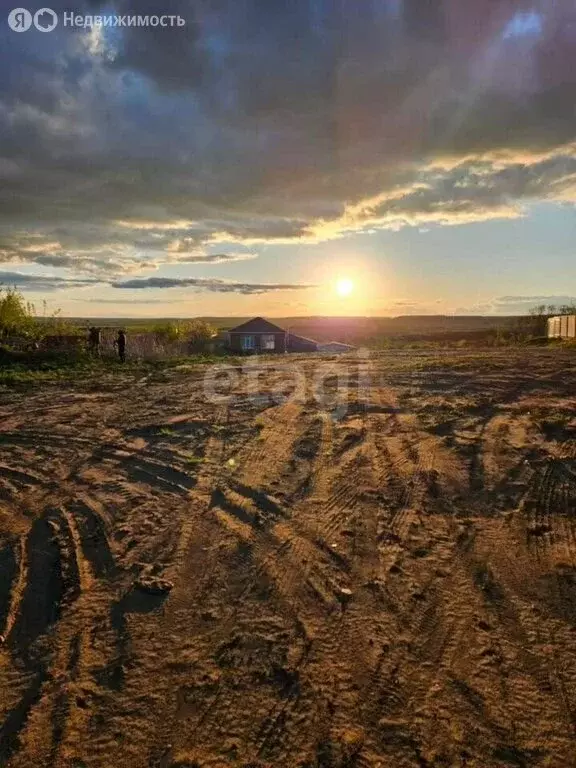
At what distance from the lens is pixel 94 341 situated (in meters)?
20.7

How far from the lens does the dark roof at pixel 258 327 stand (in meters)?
51.8

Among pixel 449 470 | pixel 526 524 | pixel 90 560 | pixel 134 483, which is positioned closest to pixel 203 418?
pixel 134 483

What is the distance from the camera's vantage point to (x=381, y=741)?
7.93 ft

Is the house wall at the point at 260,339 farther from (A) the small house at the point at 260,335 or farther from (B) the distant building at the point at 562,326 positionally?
(B) the distant building at the point at 562,326

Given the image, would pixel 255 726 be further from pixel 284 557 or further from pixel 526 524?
pixel 526 524

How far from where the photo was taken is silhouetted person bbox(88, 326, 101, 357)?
20500mm

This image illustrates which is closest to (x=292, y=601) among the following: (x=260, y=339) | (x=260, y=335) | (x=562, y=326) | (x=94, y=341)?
(x=94, y=341)

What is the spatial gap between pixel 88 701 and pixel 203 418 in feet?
19.9

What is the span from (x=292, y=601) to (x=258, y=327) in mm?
49320

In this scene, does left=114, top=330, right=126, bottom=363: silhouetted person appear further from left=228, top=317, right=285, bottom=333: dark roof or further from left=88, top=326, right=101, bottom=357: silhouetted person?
left=228, top=317, right=285, bottom=333: dark roof

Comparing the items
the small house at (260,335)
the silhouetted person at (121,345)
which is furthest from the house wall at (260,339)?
the silhouetted person at (121,345)

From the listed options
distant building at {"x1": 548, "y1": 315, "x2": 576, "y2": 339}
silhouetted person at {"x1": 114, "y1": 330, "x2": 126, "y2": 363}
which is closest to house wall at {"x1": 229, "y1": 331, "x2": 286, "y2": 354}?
distant building at {"x1": 548, "y1": 315, "x2": 576, "y2": 339}

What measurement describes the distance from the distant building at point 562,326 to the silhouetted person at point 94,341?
26.9 meters

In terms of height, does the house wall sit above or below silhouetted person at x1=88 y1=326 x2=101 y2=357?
below
